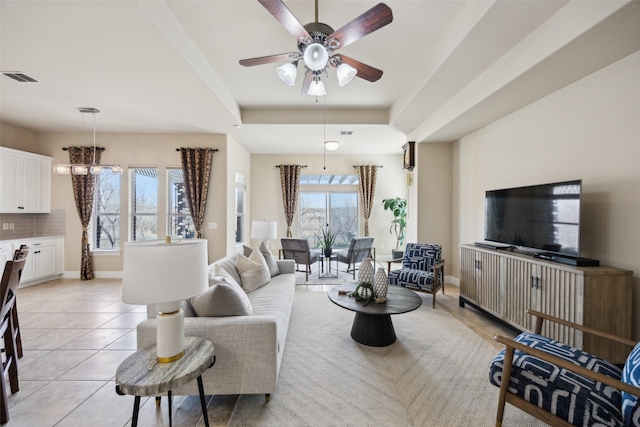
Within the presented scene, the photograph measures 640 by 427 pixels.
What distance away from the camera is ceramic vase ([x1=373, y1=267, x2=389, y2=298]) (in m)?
2.72

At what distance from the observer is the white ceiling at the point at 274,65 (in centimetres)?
205

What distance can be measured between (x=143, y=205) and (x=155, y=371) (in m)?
5.05

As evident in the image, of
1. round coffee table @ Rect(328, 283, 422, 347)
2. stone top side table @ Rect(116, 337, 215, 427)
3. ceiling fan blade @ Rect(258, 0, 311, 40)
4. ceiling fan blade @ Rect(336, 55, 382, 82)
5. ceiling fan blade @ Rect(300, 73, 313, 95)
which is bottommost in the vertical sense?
round coffee table @ Rect(328, 283, 422, 347)

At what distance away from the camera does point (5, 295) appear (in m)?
1.83

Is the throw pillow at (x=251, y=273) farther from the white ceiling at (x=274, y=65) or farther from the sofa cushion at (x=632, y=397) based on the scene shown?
the sofa cushion at (x=632, y=397)

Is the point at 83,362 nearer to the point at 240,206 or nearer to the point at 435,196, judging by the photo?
the point at 240,206

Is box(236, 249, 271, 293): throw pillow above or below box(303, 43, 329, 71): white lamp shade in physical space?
below

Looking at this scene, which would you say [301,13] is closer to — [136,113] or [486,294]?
[136,113]

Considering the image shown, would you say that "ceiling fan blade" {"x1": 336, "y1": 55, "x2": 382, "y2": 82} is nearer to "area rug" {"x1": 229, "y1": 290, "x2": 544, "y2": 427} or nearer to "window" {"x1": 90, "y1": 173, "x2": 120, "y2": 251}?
"area rug" {"x1": 229, "y1": 290, "x2": 544, "y2": 427}

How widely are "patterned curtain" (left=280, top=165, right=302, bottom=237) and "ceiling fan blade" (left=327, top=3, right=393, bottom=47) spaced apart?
16.1 ft

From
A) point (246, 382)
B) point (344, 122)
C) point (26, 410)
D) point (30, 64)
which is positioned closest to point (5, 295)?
point (26, 410)

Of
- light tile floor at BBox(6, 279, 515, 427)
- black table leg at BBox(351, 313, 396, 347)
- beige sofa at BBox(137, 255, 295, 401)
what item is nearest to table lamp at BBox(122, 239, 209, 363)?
beige sofa at BBox(137, 255, 295, 401)

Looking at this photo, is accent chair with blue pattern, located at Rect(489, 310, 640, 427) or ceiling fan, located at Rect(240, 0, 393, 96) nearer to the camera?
accent chair with blue pattern, located at Rect(489, 310, 640, 427)

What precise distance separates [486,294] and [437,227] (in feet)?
6.52
